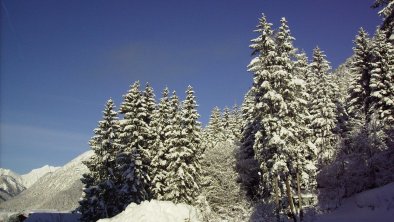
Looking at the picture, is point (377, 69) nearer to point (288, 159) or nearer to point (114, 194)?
point (288, 159)

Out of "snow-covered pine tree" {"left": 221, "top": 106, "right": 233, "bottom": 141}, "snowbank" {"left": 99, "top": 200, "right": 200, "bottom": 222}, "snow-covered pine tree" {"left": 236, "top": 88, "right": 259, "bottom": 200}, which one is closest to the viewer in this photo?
"snowbank" {"left": 99, "top": 200, "right": 200, "bottom": 222}

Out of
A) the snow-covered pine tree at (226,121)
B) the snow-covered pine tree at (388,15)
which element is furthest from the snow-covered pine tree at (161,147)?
the snow-covered pine tree at (388,15)

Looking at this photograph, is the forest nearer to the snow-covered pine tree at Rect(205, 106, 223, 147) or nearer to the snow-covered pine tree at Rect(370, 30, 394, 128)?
the snow-covered pine tree at Rect(370, 30, 394, 128)

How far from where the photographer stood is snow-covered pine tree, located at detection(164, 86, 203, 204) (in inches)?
1849

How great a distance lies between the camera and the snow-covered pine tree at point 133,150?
157 feet

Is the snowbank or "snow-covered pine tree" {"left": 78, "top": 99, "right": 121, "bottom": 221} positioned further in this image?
"snow-covered pine tree" {"left": 78, "top": 99, "right": 121, "bottom": 221}

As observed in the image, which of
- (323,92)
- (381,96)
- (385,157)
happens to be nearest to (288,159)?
(385,157)

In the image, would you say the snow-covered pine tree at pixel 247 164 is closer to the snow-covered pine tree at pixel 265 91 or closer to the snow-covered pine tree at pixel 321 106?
the snow-covered pine tree at pixel 321 106

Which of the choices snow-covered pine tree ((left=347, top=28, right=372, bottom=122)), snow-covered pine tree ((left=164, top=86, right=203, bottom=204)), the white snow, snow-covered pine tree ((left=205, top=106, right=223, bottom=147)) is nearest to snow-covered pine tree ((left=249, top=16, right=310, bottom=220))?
the white snow

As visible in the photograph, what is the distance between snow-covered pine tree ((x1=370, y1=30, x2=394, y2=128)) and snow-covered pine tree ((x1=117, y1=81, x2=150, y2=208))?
86.0 ft

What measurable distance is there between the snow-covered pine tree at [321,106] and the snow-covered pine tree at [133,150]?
21.2m

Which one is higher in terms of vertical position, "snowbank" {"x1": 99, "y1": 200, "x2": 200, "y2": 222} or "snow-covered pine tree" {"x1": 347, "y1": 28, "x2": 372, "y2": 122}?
"snow-covered pine tree" {"x1": 347, "y1": 28, "x2": 372, "y2": 122}

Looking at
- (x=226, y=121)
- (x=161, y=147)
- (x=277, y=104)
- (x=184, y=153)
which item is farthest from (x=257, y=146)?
(x=226, y=121)

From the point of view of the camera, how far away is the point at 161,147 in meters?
50.1
